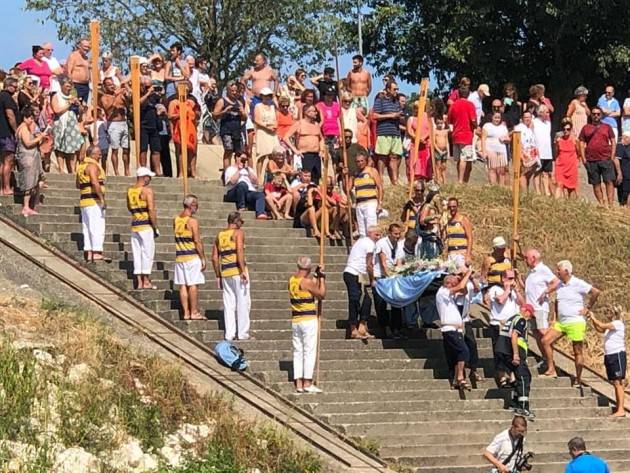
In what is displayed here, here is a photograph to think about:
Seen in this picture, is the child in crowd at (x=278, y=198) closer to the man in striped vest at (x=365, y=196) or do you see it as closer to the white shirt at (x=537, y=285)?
the man in striped vest at (x=365, y=196)

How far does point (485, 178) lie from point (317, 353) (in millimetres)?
13236

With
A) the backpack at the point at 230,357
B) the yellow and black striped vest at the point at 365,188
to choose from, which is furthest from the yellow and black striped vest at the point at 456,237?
the backpack at the point at 230,357

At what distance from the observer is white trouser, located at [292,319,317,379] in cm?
1984

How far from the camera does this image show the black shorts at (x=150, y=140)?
25938 mm

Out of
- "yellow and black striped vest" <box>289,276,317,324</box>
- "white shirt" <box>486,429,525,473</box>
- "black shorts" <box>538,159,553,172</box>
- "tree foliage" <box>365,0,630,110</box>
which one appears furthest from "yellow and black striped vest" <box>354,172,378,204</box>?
"tree foliage" <box>365,0,630,110</box>

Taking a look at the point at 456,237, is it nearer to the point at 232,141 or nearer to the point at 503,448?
the point at 232,141

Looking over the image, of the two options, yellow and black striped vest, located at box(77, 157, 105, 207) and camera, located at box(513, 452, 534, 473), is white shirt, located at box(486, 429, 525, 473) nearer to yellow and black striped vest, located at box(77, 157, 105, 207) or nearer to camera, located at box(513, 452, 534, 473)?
camera, located at box(513, 452, 534, 473)

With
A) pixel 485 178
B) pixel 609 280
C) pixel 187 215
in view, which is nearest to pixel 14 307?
pixel 187 215

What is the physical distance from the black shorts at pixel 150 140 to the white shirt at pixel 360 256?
523cm

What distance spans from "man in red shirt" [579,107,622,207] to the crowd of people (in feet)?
0.12

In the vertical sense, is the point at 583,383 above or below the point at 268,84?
below

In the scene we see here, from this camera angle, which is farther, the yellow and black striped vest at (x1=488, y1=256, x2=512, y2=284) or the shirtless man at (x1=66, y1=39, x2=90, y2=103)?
the shirtless man at (x1=66, y1=39, x2=90, y2=103)

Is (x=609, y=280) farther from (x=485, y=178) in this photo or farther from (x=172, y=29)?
(x=172, y=29)

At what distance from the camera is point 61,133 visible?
24891 millimetres
